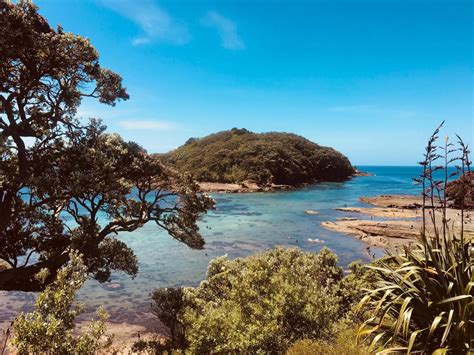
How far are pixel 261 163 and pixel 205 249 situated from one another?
9427 centimetres

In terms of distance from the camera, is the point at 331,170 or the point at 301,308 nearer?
the point at 301,308

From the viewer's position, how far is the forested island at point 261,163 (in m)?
132

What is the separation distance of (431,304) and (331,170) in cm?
17286

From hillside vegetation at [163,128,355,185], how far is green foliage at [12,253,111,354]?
105 metres

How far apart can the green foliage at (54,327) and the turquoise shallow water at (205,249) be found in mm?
17135

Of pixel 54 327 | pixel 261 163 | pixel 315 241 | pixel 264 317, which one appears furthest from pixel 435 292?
pixel 261 163

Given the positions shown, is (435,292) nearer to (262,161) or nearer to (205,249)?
(205,249)

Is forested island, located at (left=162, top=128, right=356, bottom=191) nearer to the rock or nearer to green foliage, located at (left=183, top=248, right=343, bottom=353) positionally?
the rock

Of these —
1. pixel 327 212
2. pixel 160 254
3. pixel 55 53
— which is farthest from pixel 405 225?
pixel 55 53

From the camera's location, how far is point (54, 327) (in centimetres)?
752

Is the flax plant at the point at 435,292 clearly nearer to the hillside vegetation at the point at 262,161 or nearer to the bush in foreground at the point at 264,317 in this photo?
the bush in foreground at the point at 264,317

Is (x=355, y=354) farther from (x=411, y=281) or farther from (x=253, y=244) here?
(x=253, y=244)

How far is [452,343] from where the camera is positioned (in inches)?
257

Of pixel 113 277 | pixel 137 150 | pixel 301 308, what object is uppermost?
pixel 137 150
